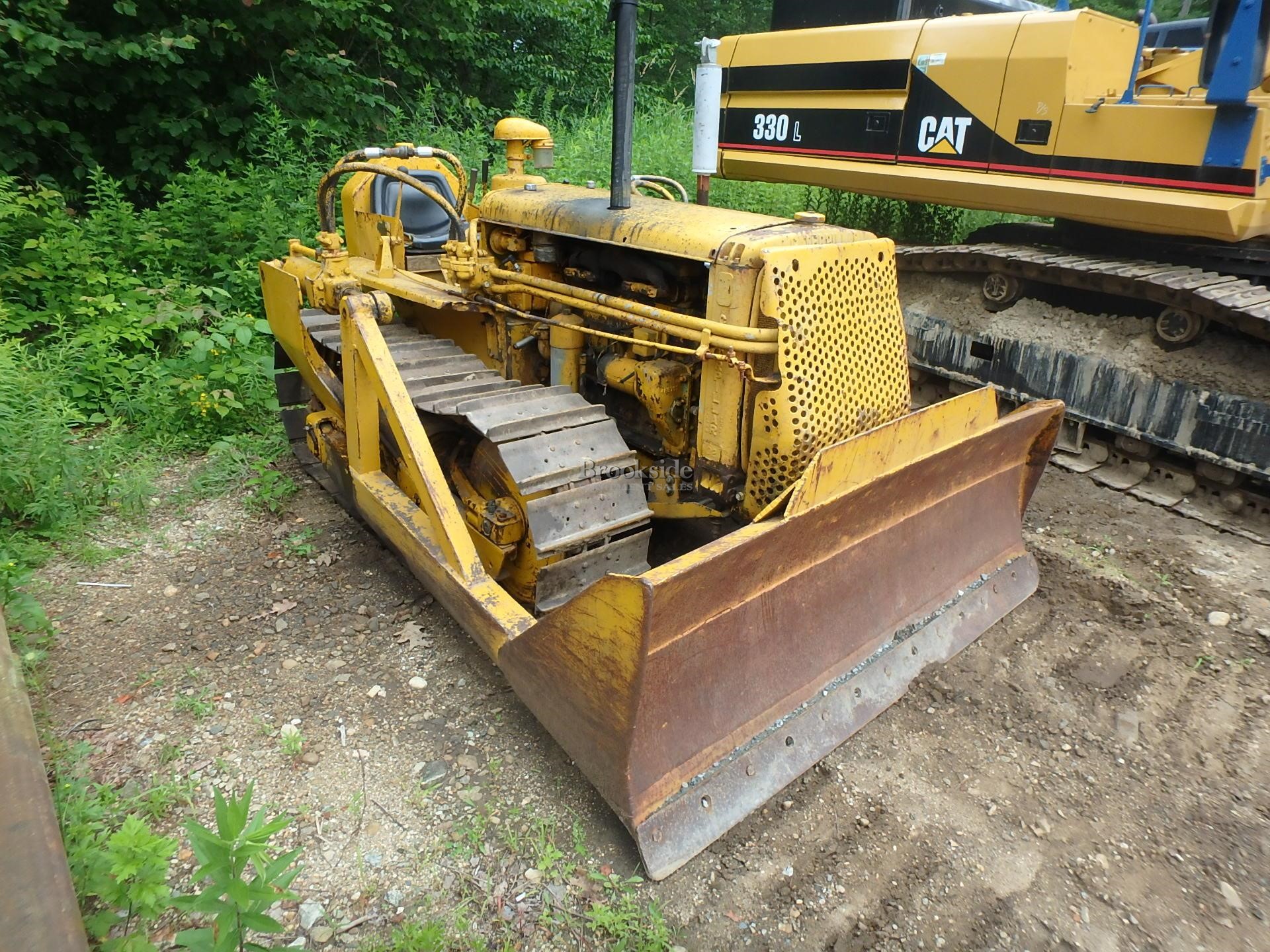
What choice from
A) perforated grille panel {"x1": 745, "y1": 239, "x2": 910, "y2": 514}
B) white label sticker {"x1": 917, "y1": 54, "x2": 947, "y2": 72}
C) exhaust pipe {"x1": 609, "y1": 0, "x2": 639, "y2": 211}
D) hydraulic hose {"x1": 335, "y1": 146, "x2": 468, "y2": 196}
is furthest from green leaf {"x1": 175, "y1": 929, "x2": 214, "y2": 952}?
white label sticker {"x1": 917, "y1": 54, "x2": 947, "y2": 72}

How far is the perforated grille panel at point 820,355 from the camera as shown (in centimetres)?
265

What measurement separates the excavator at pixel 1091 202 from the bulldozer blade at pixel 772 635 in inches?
62.7

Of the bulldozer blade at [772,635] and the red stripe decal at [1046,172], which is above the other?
the red stripe decal at [1046,172]

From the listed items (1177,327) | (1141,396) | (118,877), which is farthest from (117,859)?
(1177,327)

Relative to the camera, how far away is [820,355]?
9.02ft

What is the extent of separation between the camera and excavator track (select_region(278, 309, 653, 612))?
2.72 metres

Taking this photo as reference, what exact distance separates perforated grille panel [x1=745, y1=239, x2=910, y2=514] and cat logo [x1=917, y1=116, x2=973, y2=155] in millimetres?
3009

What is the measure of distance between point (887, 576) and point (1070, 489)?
8.73ft

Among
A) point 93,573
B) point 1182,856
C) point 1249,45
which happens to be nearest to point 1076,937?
point 1182,856

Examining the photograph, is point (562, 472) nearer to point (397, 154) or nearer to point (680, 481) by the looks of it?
point (680, 481)

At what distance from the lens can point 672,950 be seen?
2115 mm

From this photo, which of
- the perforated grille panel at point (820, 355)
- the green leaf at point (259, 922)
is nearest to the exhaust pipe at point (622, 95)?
the perforated grille panel at point (820, 355)

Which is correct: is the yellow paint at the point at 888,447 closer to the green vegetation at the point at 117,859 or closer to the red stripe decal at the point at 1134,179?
the green vegetation at the point at 117,859

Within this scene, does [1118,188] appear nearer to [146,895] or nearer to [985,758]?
[985,758]
